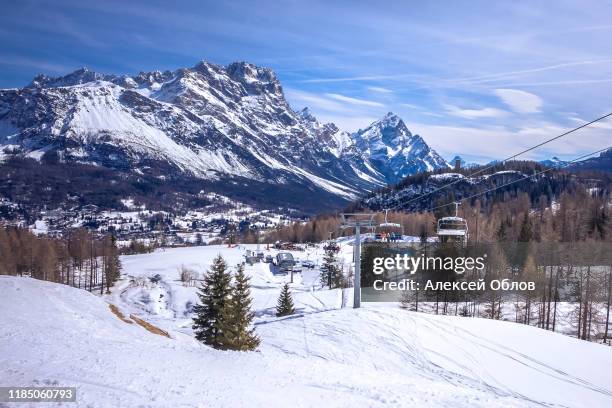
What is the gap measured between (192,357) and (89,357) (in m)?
3.61

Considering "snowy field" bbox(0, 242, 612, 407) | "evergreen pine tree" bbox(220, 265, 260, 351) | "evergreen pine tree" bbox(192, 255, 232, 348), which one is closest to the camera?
"snowy field" bbox(0, 242, 612, 407)

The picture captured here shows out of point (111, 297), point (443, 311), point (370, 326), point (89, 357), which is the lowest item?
point (111, 297)

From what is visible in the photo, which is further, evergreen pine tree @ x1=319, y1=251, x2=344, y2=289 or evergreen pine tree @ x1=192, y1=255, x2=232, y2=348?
evergreen pine tree @ x1=319, y1=251, x2=344, y2=289

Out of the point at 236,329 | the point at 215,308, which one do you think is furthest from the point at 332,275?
the point at 236,329

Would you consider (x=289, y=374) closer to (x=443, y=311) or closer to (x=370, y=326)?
(x=370, y=326)

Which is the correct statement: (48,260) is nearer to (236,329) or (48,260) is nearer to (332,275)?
(332,275)

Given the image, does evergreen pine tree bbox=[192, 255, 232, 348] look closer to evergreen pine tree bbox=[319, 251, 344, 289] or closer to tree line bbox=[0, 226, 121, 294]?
evergreen pine tree bbox=[319, 251, 344, 289]

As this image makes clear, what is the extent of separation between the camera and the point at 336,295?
6575 centimetres

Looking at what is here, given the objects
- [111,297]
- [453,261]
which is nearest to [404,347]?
[453,261]
